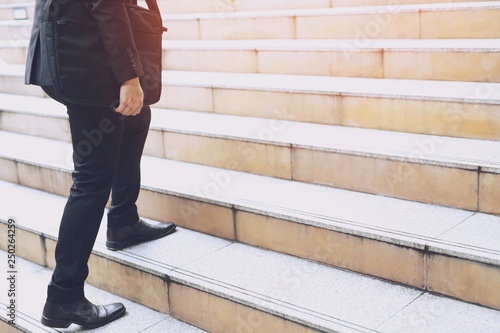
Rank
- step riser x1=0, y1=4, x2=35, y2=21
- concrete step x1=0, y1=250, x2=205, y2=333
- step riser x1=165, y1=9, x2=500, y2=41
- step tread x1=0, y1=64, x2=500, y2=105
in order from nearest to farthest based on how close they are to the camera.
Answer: concrete step x1=0, y1=250, x2=205, y2=333 → step tread x1=0, y1=64, x2=500, y2=105 → step riser x1=165, y1=9, x2=500, y2=41 → step riser x1=0, y1=4, x2=35, y2=21

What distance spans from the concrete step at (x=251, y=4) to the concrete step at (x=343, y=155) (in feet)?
5.15

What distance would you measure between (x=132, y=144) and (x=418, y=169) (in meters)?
1.35

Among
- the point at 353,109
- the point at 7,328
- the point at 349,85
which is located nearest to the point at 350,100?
the point at 353,109

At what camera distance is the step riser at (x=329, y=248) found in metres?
2.57

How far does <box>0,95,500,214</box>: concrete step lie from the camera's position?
9.80 feet

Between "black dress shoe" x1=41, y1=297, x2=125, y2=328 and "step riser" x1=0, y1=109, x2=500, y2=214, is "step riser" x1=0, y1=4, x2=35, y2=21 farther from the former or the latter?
"black dress shoe" x1=41, y1=297, x2=125, y2=328

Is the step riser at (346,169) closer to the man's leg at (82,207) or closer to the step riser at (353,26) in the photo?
the man's leg at (82,207)

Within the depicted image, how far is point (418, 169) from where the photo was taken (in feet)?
10.1

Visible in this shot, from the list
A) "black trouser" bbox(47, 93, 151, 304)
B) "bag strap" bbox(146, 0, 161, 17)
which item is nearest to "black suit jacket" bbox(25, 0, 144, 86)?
"black trouser" bbox(47, 93, 151, 304)

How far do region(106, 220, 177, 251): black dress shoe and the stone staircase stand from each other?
2.1 inches

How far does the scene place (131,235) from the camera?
11.0 ft

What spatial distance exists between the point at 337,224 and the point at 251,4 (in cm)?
343

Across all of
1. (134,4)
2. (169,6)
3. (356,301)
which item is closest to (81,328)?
(356,301)

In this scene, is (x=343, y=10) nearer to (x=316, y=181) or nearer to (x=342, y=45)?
(x=342, y=45)
